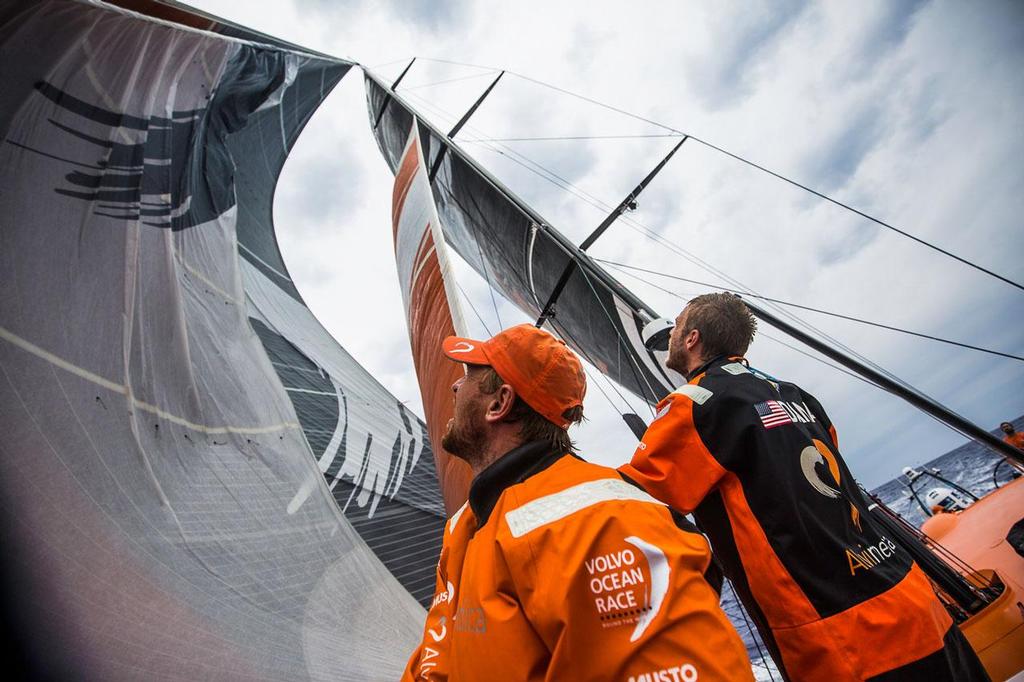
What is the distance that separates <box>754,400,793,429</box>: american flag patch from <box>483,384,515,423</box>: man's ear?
727 mm

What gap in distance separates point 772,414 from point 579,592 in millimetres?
988

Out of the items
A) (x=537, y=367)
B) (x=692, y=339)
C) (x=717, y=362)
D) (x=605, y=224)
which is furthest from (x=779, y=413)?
(x=605, y=224)

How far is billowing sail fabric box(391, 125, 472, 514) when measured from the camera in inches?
108

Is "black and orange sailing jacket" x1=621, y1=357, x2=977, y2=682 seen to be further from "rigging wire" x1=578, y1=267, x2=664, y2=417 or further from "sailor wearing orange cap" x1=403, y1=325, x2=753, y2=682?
"rigging wire" x1=578, y1=267, x2=664, y2=417

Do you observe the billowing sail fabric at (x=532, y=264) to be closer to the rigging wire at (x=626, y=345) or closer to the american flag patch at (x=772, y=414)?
the rigging wire at (x=626, y=345)

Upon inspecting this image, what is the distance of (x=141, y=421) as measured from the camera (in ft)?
6.68

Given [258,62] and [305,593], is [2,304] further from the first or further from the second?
[258,62]

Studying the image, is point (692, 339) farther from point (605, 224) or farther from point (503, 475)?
point (605, 224)

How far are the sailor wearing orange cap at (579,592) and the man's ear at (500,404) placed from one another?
20 cm

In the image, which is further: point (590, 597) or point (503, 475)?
point (503, 475)

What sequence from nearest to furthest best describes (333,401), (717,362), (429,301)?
(717,362), (429,301), (333,401)

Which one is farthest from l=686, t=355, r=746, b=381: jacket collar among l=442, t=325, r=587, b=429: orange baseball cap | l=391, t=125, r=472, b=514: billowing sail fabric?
l=391, t=125, r=472, b=514: billowing sail fabric

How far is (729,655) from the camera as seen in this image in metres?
0.65

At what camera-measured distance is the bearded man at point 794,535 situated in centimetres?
120
